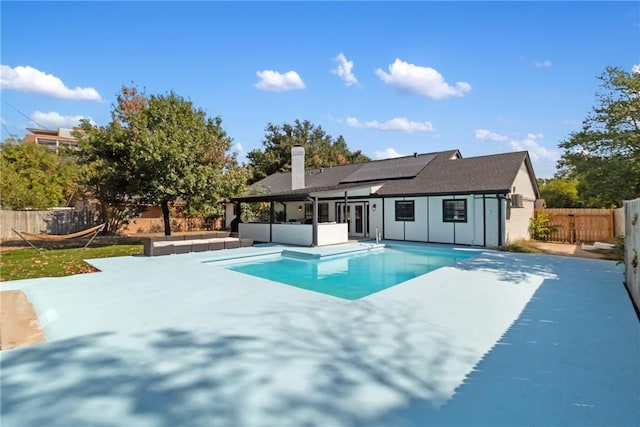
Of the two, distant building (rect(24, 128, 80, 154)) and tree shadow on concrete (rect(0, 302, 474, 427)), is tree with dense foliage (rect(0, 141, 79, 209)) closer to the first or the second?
tree shadow on concrete (rect(0, 302, 474, 427))

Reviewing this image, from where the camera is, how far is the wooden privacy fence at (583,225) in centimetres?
1487

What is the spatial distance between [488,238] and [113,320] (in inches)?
539

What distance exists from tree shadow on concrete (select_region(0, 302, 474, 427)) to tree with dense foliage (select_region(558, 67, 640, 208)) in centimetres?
1004

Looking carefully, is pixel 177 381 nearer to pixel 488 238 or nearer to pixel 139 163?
pixel 139 163

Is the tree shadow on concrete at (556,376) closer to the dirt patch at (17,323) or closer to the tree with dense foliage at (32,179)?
the dirt patch at (17,323)

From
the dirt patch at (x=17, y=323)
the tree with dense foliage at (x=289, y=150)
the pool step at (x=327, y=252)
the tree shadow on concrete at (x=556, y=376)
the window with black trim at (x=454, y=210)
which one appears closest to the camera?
the tree shadow on concrete at (x=556, y=376)

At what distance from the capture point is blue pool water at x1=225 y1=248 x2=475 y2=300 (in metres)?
8.54

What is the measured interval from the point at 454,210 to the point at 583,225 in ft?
20.6

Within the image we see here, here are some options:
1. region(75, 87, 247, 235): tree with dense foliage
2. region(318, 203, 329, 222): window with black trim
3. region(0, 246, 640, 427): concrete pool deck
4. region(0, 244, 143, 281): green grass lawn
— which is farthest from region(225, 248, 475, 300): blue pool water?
region(318, 203, 329, 222): window with black trim

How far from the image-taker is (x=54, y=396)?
9.72 ft

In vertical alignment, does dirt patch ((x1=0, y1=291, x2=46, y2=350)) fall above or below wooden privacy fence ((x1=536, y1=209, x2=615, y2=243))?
below

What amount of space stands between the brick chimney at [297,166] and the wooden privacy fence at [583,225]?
14982 mm

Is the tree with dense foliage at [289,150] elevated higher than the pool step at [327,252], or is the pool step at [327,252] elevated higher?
the tree with dense foliage at [289,150]

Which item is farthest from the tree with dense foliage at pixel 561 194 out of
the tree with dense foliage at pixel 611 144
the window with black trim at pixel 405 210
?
the window with black trim at pixel 405 210
